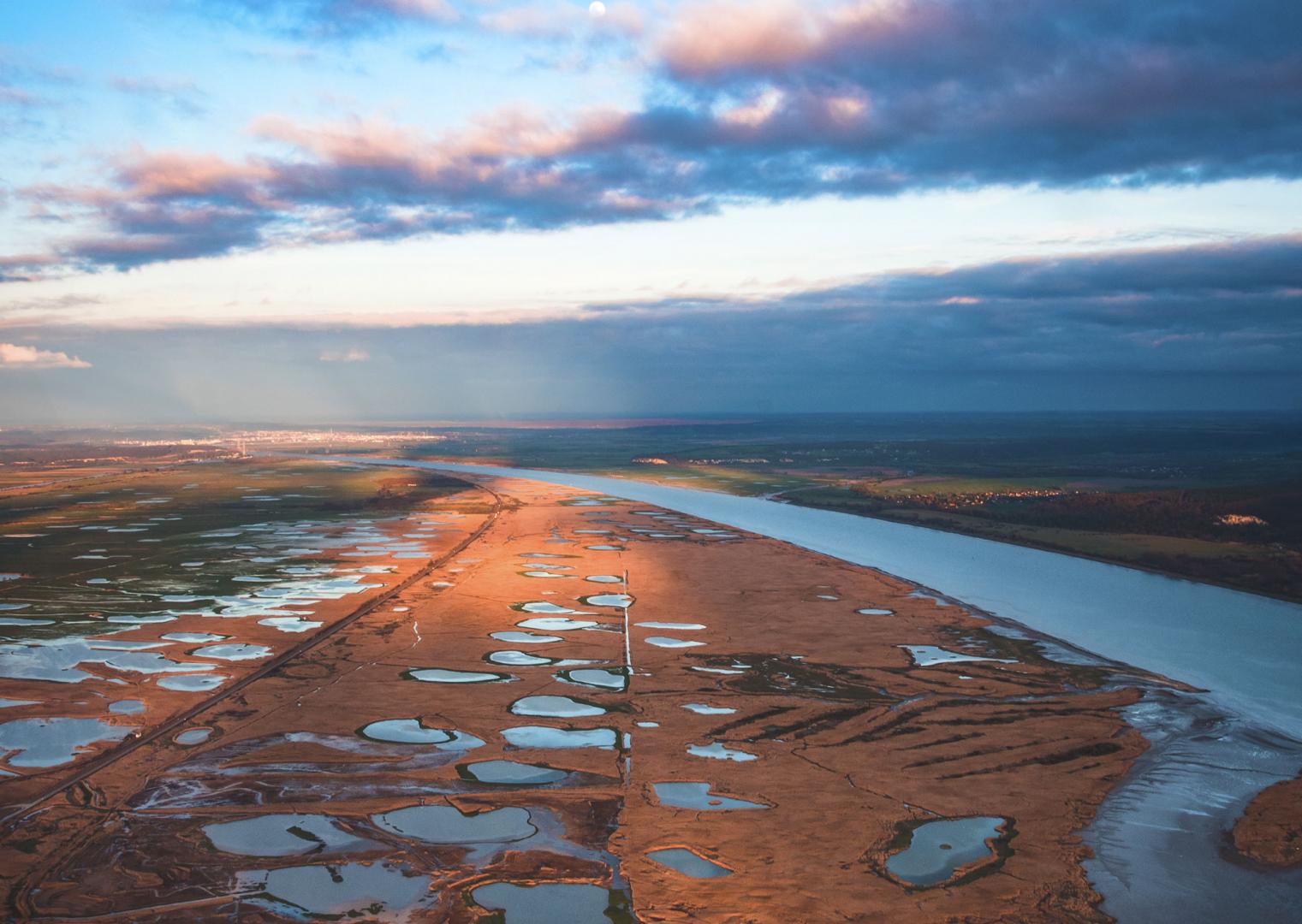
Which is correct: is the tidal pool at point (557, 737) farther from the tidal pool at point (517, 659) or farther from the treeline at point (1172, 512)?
the treeline at point (1172, 512)

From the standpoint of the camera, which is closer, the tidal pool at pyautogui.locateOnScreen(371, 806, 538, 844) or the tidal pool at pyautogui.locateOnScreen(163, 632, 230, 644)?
the tidal pool at pyautogui.locateOnScreen(371, 806, 538, 844)

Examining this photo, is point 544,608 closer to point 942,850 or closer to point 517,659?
point 517,659

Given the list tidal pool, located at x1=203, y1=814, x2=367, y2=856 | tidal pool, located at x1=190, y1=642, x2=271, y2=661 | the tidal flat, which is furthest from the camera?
tidal pool, located at x1=190, y1=642, x2=271, y2=661

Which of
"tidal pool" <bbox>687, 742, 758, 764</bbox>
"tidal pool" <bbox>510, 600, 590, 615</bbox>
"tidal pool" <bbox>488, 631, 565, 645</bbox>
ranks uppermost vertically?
"tidal pool" <bbox>510, 600, 590, 615</bbox>

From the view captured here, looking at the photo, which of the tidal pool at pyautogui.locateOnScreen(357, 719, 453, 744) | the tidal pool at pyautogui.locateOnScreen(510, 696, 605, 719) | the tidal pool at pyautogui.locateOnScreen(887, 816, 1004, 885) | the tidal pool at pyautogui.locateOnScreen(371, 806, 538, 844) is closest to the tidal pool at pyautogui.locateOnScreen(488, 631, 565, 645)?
the tidal pool at pyautogui.locateOnScreen(510, 696, 605, 719)

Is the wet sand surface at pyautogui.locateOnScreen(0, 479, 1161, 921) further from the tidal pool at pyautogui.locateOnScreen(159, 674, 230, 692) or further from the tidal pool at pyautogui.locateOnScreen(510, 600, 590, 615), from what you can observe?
the tidal pool at pyautogui.locateOnScreen(510, 600, 590, 615)

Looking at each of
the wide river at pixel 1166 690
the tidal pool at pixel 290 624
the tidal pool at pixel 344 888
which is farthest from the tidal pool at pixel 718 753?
the tidal pool at pixel 290 624

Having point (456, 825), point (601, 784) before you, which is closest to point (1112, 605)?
point (601, 784)
